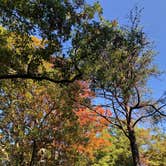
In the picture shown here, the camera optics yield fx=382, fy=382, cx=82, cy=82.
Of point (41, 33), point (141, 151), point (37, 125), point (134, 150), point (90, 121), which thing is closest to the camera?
point (41, 33)

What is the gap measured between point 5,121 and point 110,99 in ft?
21.2

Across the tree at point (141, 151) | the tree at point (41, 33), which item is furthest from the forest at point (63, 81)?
the tree at point (141, 151)

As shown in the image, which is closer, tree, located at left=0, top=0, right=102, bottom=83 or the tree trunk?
tree, located at left=0, top=0, right=102, bottom=83

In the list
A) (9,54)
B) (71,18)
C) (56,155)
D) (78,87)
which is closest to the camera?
(71,18)

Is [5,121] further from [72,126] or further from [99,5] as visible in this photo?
[99,5]

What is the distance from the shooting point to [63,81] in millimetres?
11312

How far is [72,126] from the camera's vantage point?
21328 millimetres

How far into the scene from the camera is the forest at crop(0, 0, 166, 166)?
10.3m

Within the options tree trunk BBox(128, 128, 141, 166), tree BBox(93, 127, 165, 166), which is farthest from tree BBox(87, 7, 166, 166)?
tree BBox(93, 127, 165, 166)

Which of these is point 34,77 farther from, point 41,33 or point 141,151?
point 141,151

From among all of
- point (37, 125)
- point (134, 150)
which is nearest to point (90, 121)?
point (37, 125)

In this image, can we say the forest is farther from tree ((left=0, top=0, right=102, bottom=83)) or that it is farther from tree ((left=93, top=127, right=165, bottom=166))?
tree ((left=93, top=127, right=165, bottom=166))

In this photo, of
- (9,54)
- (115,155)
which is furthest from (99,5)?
(115,155)

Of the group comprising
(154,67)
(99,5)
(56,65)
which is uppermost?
(154,67)
